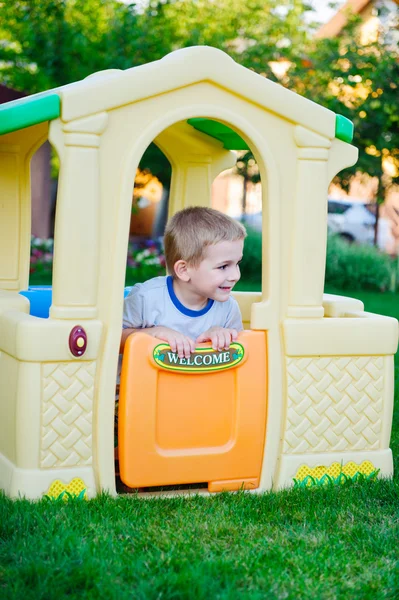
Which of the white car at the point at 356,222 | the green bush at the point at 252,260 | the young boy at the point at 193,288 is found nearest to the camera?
the young boy at the point at 193,288

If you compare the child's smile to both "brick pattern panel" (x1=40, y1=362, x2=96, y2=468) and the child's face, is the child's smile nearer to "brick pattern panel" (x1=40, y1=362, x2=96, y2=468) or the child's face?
the child's face

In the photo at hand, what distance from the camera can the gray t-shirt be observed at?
343 cm

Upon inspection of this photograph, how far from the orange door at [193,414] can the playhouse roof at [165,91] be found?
88 cm

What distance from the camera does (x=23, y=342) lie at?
9.72 feet

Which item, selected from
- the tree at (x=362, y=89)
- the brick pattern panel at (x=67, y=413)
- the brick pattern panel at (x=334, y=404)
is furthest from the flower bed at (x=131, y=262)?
the brick pattern panel at (x=67, y=413)

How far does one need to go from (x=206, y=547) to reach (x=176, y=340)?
0.85 meters

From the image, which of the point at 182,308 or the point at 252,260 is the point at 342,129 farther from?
the point at 252,260

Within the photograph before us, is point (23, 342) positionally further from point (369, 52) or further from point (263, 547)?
point (369, 52)

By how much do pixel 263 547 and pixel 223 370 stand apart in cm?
79

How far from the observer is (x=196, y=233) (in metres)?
3.35

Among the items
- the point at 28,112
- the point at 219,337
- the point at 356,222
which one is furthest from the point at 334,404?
the point at 356,222

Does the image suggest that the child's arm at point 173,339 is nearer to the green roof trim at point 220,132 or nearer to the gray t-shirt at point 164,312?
the gray t-shirt at point 164,312

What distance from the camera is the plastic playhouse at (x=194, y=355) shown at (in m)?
3.00

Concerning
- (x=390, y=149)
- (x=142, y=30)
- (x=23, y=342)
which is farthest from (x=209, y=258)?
(x=390, y=149)
